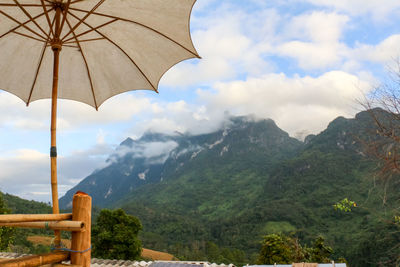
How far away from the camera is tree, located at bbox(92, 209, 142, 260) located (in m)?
19.9

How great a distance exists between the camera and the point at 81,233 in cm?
199

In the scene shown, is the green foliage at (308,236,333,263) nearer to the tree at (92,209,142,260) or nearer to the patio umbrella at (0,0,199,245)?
the tree at (92,209,142,260)

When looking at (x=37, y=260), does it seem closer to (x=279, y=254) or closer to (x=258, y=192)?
(x=279, y=254)

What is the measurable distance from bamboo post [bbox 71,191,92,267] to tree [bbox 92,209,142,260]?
62.9ft

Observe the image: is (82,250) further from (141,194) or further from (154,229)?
(141,194)

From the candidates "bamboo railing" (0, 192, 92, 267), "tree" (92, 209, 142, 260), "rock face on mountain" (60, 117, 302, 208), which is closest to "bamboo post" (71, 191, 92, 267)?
"bamboo railing" (0, 192, 92, 267)

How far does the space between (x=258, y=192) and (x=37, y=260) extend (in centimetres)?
8182

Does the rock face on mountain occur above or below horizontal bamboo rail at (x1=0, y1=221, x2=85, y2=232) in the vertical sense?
above

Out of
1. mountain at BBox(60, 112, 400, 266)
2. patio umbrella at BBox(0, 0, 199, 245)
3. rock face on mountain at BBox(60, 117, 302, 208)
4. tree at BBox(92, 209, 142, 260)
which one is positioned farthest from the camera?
rock face on mountain at BBox(60, 117, 302, 208)

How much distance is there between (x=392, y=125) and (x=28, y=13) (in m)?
4.54

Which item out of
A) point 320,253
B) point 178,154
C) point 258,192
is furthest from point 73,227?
point 178,154

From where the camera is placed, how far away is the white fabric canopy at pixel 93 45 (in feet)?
9.76

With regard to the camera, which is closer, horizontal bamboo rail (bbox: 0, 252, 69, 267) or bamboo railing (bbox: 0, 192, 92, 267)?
horizontal bamboo rail (bbox: 0, 252, 69, 267)

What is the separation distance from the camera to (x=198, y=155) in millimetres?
125375
